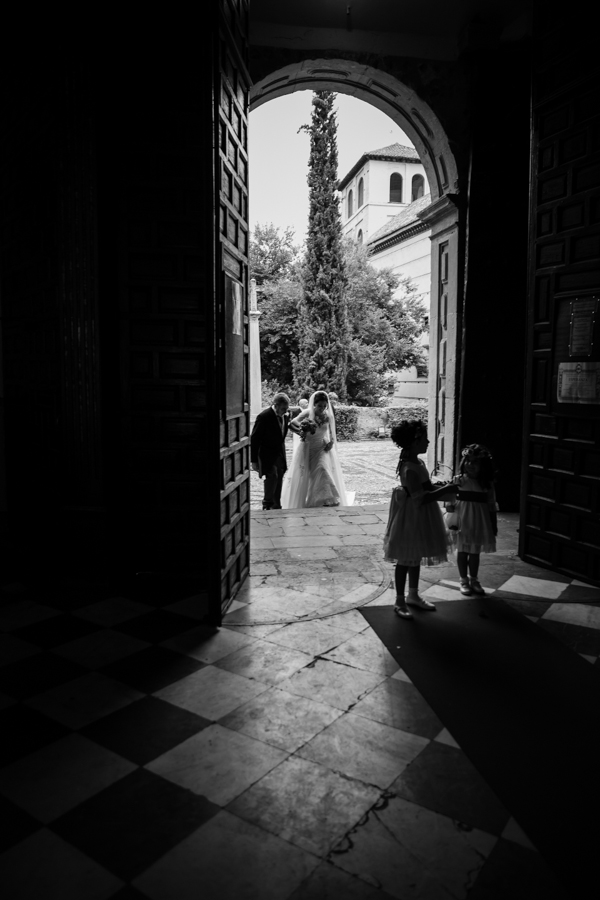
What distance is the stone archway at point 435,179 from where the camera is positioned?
7.27 m

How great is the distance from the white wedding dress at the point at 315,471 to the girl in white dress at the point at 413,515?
3732 mm

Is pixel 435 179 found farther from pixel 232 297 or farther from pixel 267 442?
pixel 232 297

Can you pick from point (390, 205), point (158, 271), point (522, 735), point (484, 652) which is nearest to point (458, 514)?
point (484, 652)

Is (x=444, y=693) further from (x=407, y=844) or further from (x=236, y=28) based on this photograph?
(x=236, y=28)

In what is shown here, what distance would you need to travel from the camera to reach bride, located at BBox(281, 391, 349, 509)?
776 cm

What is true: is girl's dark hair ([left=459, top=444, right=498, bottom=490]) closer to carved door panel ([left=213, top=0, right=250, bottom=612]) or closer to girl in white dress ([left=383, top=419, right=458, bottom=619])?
girl in white dress ([left=383, top=419, right=458, bottom=619])

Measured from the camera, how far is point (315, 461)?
789 centimetres

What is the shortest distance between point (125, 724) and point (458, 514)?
8.52ft

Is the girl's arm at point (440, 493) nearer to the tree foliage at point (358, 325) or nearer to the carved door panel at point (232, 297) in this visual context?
the carved door panel at point (232, 297)

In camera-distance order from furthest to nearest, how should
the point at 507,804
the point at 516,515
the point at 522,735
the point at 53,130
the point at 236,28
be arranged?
the point at 516,515 < the point at 53,130 < the point at 236,28 < the point at 522,735 < the point at 507,804

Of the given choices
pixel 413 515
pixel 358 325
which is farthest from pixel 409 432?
pixel 358 325

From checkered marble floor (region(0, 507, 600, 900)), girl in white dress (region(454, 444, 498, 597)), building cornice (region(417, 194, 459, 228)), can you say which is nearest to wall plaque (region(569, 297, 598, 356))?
girl in white dress (region(454, 444, 498, 597))

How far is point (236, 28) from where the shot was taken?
4.18 metres

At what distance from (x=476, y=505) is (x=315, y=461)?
3.74 metres
